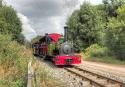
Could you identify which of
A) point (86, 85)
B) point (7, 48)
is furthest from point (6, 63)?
point (86, 85)

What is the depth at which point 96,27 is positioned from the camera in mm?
52438

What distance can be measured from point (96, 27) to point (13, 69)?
128 ft

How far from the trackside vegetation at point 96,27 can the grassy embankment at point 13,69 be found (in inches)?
704

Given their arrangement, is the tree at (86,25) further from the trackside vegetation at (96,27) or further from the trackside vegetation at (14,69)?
the trackside vegetation at (14,69)

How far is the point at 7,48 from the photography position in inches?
710

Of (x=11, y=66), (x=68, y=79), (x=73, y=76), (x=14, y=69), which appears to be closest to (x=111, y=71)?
(x=73, y=76)

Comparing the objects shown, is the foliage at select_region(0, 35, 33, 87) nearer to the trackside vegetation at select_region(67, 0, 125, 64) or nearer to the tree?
the trackside vegetation at select_region(67, 0, 125, 64)

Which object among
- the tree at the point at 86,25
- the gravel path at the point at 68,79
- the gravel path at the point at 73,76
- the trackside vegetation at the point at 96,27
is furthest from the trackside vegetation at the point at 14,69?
the tree at the point at 86,25

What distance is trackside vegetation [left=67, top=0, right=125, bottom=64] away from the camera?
35531 millimetres

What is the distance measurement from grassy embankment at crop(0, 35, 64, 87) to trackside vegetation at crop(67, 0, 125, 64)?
17.9m

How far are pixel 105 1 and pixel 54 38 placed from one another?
1403 inches

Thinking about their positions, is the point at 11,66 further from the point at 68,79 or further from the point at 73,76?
the point at 73,76

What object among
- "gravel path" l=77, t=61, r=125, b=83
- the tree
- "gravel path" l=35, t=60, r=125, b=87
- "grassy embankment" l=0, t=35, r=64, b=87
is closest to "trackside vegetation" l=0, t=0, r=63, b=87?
"grassy embankment" l=0, t=35, r=64, b=87

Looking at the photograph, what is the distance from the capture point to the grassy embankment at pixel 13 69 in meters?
11.8
